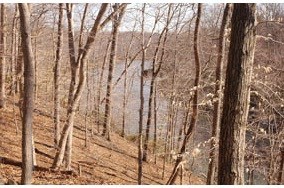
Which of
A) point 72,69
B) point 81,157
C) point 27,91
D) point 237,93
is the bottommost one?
point 81,157

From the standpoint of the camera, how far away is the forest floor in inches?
463

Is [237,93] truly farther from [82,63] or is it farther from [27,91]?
[82,63]

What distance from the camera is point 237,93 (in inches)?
195

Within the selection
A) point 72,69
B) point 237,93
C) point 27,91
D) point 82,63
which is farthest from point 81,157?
point 237,93

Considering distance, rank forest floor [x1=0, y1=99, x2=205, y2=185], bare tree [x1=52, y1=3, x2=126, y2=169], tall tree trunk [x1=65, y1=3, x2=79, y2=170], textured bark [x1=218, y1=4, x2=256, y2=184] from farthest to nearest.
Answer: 1. forest floor [x1=0, y1=99, x2=205, y2=185]
2. tall tree trunk [x1=65, y1=3, x2=79, y2=170]
3. bare tree [x1=52, y1=3, x2=126, y2=169]
4. textured bark [x1=218, y1=4, x2=256, y2=184]

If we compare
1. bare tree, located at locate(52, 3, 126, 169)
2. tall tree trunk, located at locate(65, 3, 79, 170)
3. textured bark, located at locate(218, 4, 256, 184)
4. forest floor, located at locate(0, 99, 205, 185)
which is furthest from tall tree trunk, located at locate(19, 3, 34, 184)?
textured bark, located at locate(218, 4, 256, 184)

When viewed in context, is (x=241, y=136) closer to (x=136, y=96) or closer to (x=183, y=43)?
(x=183, y=43)

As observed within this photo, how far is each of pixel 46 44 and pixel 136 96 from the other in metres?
8.33

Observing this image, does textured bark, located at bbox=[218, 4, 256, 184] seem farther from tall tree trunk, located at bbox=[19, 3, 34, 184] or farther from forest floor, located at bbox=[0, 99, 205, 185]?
forest floor, located at bbox=[0, 99, 205, 185]

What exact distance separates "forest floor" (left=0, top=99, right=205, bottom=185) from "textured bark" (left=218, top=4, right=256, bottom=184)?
6.55 m

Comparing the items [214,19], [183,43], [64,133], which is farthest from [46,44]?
[64,133]

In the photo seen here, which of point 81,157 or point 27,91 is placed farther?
point 81,157

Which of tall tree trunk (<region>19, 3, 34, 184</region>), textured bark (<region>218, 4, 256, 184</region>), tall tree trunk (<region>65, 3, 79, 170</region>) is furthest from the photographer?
tall tree trunk (<region>65, 3, 79, 170</region>)

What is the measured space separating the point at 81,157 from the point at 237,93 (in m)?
11.9
